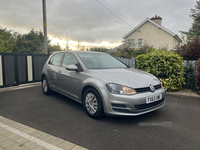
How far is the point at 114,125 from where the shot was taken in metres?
3.38

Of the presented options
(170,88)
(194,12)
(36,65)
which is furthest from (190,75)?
(194,12)

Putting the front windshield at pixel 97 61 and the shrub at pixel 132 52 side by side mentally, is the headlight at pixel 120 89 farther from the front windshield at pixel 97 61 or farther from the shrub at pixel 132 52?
the shrub at pixel 132 52

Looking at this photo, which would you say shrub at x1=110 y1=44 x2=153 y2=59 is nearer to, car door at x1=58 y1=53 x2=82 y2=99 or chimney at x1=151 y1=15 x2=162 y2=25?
car door at x1=58 y1=53 x2=82 y2=99

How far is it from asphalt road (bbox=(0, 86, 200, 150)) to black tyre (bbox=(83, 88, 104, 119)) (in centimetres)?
17

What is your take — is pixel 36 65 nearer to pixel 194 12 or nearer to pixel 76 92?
pixel 76 92

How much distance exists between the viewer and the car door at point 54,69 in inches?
197

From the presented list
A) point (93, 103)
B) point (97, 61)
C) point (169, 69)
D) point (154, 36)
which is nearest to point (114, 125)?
point (93, 103)

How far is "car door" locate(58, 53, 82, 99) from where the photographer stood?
161 inches

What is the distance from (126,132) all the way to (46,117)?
192 cm

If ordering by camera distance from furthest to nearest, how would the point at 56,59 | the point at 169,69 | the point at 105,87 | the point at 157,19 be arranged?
the point at 157,19, the point at 169,69, the point at 56,59, the point at 105,87

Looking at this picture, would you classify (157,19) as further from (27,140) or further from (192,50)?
(27,140)

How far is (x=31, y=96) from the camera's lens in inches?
225

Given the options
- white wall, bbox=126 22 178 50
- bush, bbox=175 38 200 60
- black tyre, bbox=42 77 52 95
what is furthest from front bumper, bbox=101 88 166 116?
white wall, bbox=126 22 178 50

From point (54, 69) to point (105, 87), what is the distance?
96.7 inches
